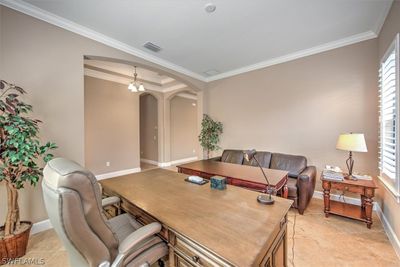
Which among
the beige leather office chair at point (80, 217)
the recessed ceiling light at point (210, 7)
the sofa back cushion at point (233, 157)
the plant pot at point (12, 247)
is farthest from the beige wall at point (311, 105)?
the plant pot at point (12, 247)

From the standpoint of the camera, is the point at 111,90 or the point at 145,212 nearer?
the point at 145,212

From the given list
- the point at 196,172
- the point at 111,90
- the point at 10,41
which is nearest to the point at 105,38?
the point at 10,41

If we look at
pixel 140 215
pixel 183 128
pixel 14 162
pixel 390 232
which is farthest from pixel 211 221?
pixel 183 128

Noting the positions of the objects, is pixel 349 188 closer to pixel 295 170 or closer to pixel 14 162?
pixel 295 170

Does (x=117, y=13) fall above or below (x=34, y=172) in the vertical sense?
above

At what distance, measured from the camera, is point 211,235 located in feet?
3.02

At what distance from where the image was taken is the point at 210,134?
4730mm

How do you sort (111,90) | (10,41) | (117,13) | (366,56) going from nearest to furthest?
(10,41) < (117,13) < (366,56) < (111,90)

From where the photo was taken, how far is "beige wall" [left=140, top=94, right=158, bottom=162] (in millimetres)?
6574

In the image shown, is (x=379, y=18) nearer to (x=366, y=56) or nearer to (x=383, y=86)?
(x=366, y=56)

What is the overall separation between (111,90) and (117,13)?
9.57ft

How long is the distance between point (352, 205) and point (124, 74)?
5.91 m

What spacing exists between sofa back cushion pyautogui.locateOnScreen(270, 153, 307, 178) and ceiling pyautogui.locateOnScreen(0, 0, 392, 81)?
212 cm

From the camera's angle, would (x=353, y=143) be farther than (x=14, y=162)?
Yes
